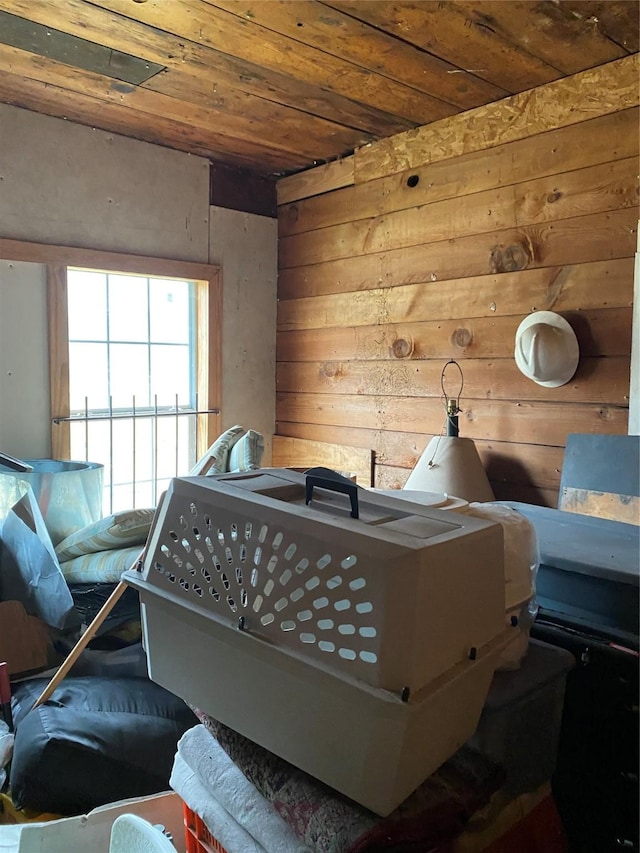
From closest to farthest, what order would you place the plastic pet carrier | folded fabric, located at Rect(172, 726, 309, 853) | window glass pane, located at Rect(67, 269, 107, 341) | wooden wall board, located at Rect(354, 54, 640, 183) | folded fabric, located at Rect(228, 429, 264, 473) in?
the plastic pet carrier, folded fabric, located at Rect(172, 726, 309, 853), wooden wall board, located at Rect(354, 54, 640, 183), folded fabric, located at Rect(228, 429, 264, 473), window glass pane, located at Rect(67, 269, 107, 341)

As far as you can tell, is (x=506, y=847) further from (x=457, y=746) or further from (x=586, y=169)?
(x=586, y=169)

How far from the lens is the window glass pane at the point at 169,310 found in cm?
298

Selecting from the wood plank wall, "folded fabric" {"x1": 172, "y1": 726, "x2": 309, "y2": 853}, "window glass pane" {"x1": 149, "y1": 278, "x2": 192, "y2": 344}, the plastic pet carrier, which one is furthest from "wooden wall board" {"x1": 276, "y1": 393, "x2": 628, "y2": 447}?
"folded fabric" {"x1": 172, "y1": 726, "x2": 309, "y2": 853}

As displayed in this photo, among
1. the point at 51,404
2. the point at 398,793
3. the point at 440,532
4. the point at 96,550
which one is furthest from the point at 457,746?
the point at 51,404

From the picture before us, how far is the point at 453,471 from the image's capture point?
2.12 meters

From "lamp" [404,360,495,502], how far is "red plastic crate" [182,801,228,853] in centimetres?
133

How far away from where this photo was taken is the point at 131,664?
1.89m

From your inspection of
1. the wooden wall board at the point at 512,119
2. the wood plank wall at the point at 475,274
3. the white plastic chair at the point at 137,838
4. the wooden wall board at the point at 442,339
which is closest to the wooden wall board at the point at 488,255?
the wood plank wall at the point at 475,274

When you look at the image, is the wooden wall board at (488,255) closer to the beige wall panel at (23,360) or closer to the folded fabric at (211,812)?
the beige wall panel at (23,360)

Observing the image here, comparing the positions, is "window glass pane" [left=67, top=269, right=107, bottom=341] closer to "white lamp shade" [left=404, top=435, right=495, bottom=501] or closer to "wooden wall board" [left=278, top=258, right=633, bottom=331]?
"wooden wall board" [left=278, top=258, right=633, bottom=331]

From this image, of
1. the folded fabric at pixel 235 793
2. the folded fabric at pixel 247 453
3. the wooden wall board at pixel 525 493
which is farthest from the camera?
the folded fabric at pixel 247 453

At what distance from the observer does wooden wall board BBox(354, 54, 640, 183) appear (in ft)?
6.24

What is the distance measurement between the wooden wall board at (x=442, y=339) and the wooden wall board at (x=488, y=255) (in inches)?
6.9

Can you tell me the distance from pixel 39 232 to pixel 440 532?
232 centimetres
